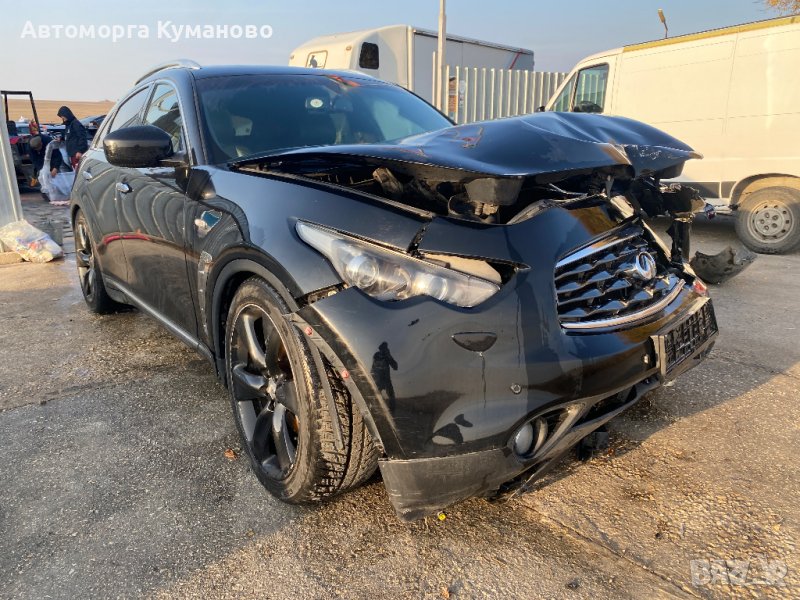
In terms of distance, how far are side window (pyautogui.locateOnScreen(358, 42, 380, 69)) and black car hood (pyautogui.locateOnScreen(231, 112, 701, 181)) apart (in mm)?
9272

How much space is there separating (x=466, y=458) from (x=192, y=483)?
1.27 meters

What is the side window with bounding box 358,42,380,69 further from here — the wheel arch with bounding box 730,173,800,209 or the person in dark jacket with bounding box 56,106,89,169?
the wheel arch with bounding box 730,173,800,209

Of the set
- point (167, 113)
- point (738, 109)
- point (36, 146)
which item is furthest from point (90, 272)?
point (36, 146)

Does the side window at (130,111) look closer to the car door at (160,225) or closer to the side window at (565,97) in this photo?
the car door at (160,225)

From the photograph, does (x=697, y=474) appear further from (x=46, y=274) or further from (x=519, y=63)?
(x=519, y=63)

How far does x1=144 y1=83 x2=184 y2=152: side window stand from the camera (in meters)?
2.92

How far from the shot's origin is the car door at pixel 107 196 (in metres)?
3.68

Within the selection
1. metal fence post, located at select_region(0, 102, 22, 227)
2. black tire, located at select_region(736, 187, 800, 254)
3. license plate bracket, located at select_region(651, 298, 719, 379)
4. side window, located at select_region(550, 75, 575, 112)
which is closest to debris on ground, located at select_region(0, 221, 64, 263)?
metal fence post, located at select_region(0, 102, 22, 227)

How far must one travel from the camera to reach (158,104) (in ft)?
11.1

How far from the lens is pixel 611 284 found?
1979 millimetres

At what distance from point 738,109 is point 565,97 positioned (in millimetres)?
2447

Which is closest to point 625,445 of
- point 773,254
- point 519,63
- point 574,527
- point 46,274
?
point 574,527

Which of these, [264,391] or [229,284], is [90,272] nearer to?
[229,284]

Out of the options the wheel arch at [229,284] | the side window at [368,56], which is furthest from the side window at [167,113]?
the side window at [368,56]
